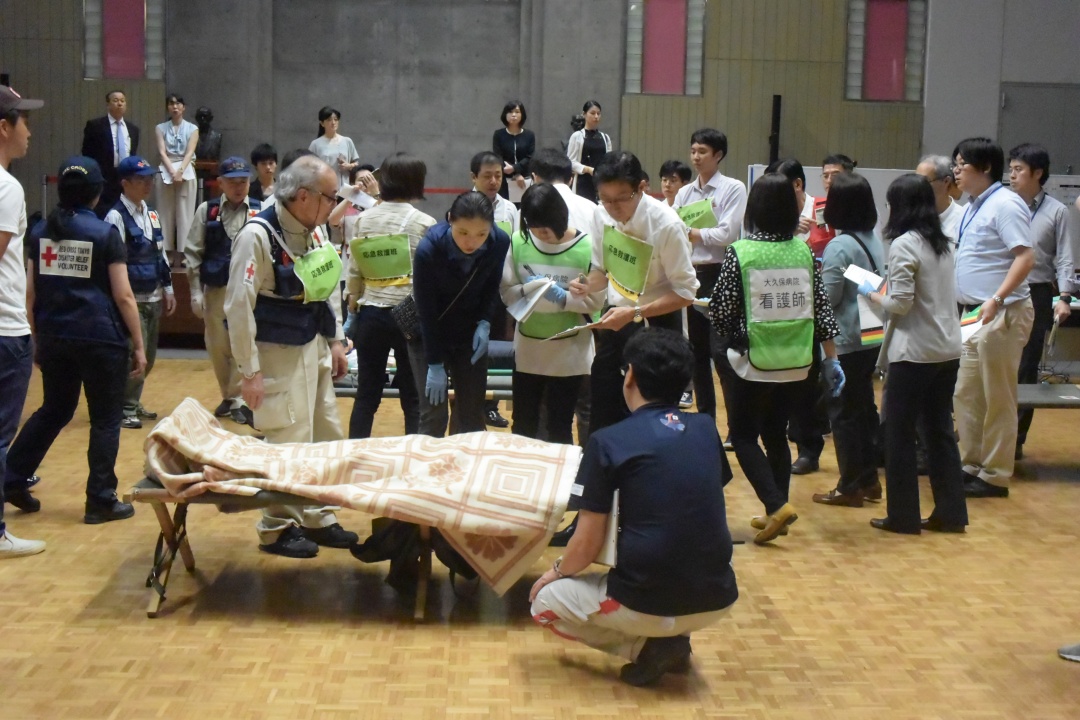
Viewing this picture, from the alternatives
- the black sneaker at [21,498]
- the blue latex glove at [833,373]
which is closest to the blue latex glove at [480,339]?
the blue latex glove at [833,373]

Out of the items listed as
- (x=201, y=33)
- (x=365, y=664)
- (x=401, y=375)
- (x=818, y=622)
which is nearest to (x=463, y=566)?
(x=365, y=664)

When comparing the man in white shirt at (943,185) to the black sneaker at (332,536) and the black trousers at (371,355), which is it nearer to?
the black trousers at (371,355)

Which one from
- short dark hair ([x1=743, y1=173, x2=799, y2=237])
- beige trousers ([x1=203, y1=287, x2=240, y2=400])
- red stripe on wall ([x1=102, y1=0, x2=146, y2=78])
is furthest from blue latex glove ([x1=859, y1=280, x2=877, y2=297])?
red stripe on wall ([x1=102, y1=0, x2=146, y2=78])

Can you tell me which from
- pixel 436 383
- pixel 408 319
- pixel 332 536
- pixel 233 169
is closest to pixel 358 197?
Answer: pixel 233 169

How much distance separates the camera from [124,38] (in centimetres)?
1220

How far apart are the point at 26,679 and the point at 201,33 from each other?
10104mm

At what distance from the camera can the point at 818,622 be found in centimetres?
391

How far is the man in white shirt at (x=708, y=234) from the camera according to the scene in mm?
6141

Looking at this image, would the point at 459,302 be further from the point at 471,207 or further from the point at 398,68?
the point at 398,68

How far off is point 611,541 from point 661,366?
53cm

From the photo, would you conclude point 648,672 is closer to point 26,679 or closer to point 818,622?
point 818,622

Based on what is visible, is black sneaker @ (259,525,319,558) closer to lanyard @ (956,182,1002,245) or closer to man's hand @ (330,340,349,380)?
man's hand @ (330,340,349,380)

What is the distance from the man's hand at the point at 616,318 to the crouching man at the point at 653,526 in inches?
40.3

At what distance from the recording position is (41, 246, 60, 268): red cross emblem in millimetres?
4742
